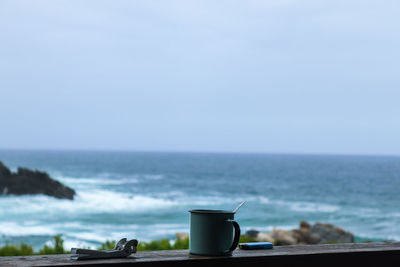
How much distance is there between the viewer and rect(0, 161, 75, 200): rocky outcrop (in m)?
23.8

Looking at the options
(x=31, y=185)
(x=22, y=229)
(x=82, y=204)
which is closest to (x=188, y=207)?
(x=82, y=204)

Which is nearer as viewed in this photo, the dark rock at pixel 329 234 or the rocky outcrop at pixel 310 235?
the rocky outcrop at pixel 310 235

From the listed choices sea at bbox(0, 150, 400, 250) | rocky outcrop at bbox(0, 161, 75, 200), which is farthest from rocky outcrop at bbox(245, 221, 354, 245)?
rocky outcrop at bbox(0, 161, 75, 200)

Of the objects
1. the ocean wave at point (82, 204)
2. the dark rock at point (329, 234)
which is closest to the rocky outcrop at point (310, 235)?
the dark rock at point (329, 234)

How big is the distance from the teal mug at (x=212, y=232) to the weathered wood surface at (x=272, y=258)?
29 millimetres

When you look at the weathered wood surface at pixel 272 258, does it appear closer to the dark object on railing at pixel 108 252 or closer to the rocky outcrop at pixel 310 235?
the dark object on railing at pixel 108 252

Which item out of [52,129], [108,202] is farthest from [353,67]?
[108,202]

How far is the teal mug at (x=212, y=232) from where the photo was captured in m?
1.71

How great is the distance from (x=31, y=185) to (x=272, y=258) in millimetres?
23702

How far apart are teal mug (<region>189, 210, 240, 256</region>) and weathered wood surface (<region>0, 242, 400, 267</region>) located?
1.1 inches

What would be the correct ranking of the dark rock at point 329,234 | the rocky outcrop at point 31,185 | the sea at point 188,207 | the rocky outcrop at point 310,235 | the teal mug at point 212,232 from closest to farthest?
1. the teal mug at point 212,232
2. the rocky outcrop at point 310,235
3. the dark rock at point 329,234
4. the sea at point 188,207
5. the rocky outcrop at point 31,185

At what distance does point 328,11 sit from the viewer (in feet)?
123

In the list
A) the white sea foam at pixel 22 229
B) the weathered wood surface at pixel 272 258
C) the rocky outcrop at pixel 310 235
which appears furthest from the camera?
the white sea foam at pixel 22 229

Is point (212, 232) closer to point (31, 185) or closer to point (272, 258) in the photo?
point (272, 258)
